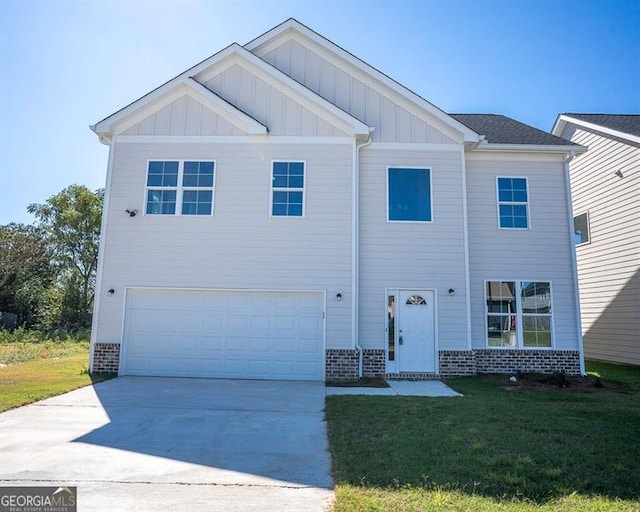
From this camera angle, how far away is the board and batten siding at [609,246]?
13.5 m

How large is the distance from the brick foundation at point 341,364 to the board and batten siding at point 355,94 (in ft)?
18.8

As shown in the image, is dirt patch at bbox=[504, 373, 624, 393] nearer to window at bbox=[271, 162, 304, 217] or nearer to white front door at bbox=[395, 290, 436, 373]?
white front door at bbox=[395, 290, 436, 373]

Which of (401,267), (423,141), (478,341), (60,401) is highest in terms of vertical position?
(423,141)

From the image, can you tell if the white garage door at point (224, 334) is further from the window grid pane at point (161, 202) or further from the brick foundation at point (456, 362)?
the brick foundation at point (456, 362)

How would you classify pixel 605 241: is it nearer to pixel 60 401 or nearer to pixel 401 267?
pixel 401 267

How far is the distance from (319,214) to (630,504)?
870cm

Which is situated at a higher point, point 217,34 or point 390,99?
point 217,34

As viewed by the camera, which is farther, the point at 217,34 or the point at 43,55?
the point at 217,34

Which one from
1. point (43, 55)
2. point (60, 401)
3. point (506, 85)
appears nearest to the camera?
point (60, 401)

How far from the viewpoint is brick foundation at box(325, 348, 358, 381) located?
1078cm

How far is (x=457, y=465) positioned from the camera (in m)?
4.54

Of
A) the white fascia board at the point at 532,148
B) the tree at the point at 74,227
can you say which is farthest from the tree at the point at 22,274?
the white fascia board at the point at 532,148

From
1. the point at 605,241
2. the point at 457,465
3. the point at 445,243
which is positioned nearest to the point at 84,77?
the point at 445,243

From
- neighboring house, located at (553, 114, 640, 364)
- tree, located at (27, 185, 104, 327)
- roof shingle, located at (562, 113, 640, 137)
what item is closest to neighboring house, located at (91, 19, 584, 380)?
neighboring house, located at (553, 114, 640, 364)
